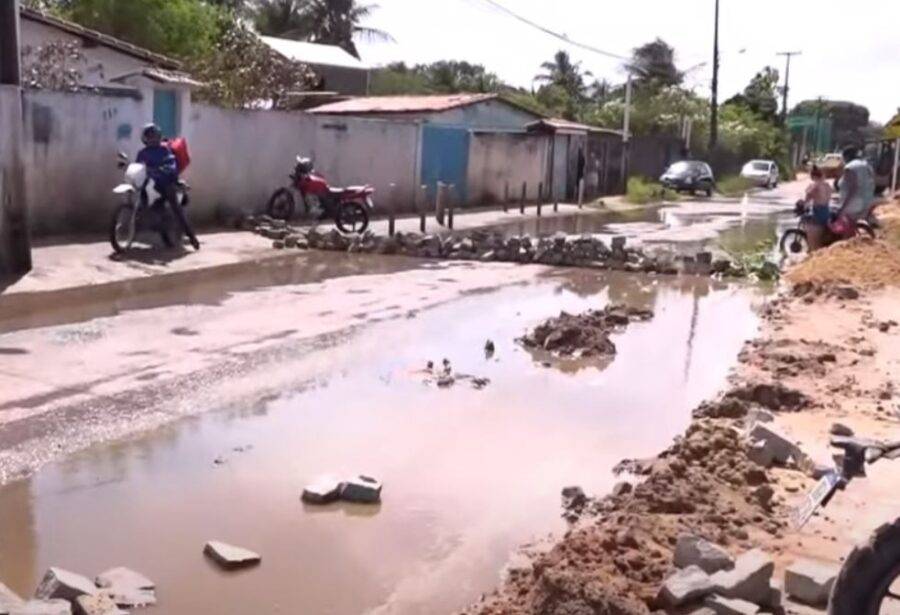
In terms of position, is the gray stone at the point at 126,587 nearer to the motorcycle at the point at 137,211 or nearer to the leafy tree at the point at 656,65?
the motorcycle at the point at 137,211

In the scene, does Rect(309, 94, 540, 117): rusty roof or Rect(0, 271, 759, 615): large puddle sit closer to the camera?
Rect(0, 271, 759, 615): large puddle

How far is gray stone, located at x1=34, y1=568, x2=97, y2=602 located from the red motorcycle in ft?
49.6

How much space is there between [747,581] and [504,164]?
27539mm

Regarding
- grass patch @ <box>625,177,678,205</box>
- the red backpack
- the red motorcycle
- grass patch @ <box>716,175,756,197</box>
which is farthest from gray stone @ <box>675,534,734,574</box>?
grass patch @ <box>716,175,756,197</box>

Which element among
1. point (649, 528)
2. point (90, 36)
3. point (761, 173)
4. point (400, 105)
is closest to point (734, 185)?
point (761, 173)

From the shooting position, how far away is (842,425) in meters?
7.70

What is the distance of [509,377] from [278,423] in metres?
2.36

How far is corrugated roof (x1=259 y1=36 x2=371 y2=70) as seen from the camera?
39.3m

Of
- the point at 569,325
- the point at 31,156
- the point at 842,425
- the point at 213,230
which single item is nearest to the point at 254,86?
the point at 213,230

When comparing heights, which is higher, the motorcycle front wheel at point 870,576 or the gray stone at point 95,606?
the motorcycle front wheel at point 870,576

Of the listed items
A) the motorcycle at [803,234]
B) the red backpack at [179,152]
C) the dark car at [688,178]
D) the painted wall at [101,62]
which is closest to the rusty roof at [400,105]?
the painted wall at [101,62]

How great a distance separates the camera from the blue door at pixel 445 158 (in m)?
27.4

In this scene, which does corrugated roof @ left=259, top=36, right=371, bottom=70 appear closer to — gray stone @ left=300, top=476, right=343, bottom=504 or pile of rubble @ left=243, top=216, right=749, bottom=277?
pile of rubble @ left=243, top=216, right=749, bottom=277

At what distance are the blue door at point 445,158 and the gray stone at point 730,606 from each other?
2307cm
